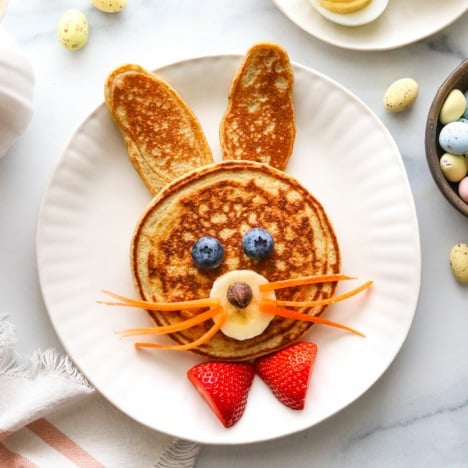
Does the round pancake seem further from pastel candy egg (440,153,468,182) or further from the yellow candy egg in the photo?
the yellow candy egg

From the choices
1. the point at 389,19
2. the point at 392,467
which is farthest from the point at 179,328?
the point at 389,19

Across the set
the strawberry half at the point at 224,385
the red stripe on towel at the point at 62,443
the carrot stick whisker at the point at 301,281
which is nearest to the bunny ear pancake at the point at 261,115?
the carrot stick whisker at the point at 301,281

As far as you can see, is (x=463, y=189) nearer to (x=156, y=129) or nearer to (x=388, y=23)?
(x=388, y=23)

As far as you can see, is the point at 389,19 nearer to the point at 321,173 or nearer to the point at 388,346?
A: the point at 321,173

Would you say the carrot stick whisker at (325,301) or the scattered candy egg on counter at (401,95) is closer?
the carrot stick whisker at (325,301)

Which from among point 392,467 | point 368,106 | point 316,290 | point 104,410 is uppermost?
point 368,106

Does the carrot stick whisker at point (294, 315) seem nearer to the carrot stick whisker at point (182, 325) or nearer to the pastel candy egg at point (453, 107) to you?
the carrot stick whisker at point (182, 325)
